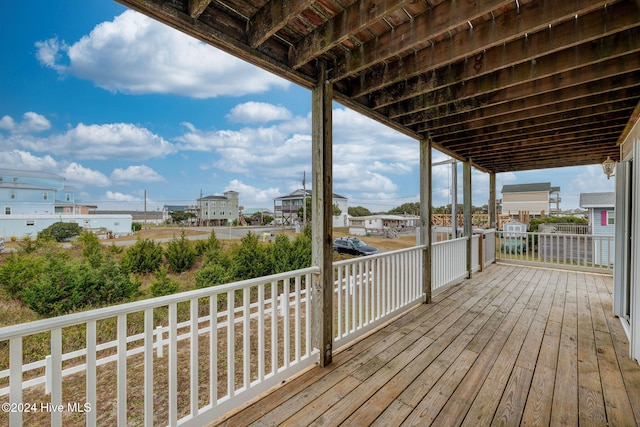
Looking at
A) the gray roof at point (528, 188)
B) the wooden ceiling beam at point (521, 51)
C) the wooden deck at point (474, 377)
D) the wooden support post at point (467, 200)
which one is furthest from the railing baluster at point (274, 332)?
the gray roof at point (528, 188)

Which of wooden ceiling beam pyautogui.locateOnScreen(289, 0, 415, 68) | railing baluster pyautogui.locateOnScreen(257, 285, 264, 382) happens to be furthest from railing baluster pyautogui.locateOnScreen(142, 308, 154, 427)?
wooden ceiling beam pyautogui.locateOnScreen(289, 0, 415, 68)

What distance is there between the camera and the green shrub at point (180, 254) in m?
5.34

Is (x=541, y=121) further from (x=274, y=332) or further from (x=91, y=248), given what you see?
(x=91, y=248)

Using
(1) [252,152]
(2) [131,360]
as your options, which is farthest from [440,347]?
(1) [252,152]

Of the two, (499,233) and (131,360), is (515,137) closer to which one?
(499,233)

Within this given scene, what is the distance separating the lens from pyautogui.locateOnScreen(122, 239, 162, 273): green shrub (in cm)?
478

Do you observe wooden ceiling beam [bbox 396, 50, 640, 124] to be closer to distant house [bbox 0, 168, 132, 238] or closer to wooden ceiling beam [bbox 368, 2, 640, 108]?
wooden ceiling beam [bbox 368, 2, 640, 108]

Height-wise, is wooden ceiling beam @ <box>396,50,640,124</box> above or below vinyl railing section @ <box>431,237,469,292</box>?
above

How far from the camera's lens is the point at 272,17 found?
1.66 m

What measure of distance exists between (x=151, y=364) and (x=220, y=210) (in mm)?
4052

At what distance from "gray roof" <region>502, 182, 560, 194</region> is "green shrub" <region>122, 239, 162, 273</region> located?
21.1 meters

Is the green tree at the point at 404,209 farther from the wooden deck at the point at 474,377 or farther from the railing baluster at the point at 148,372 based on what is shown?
the railing baluster at the point at 148,372

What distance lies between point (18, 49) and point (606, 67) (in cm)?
535

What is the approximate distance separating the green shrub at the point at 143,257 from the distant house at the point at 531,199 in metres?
18.9
